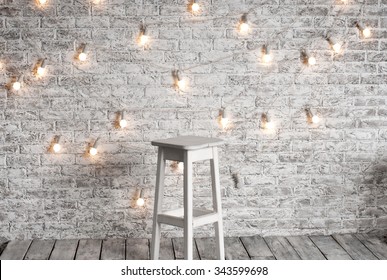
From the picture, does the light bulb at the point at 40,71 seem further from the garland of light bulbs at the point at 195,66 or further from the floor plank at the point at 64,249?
the floor plank at the point at 64,249

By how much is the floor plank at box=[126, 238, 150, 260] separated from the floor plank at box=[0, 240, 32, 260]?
0.55 m

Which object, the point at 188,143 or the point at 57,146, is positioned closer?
the point at 188,143

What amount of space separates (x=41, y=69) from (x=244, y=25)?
113cm

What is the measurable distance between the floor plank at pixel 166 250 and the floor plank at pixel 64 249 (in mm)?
468

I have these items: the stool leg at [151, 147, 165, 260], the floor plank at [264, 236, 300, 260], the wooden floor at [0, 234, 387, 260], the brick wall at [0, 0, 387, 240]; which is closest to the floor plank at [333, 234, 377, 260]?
the wooden floor at [0, 234, 387, 260]

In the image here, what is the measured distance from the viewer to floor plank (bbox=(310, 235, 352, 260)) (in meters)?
3.95

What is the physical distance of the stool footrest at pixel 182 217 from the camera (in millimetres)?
3637

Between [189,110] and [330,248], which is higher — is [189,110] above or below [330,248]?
above

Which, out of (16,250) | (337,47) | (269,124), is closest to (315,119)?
(269,124)

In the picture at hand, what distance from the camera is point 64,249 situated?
4043 millimetres

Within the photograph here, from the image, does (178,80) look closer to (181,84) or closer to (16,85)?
(181,84)

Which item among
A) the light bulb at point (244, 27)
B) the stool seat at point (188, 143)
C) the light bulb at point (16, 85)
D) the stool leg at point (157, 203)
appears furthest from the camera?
the light bulb at point (244, 27)

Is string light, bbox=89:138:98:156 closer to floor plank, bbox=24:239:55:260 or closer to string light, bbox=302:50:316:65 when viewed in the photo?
floor plank, bbox=24:239:55:260

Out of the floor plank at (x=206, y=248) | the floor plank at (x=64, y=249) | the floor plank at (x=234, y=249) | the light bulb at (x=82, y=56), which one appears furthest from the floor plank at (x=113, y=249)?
the light bulb at (x=82, y=56)
